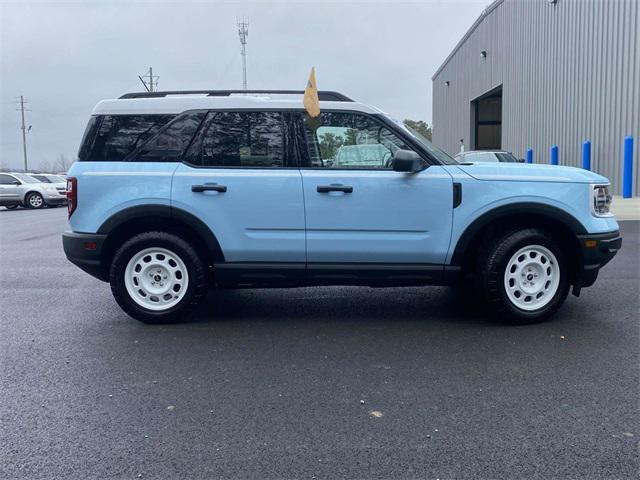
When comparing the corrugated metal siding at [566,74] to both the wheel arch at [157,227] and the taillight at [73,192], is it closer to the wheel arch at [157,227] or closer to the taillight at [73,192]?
the wheel arch at [157,227]

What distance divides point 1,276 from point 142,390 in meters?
5.19

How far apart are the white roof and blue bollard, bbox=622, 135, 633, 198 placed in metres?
12.9

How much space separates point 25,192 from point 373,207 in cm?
2495

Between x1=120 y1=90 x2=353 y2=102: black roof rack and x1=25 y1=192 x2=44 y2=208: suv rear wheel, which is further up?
x1=120 y1=90 x2=353 y2=102: black roof rack

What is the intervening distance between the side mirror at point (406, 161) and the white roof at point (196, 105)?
588mm

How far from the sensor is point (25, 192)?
2608 cm

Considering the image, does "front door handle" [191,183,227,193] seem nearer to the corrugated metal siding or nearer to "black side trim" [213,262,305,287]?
"black side trim" [213,262,305,287]

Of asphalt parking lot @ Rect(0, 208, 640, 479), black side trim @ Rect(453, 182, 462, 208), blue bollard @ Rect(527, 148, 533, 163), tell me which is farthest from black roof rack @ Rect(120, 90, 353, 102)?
blue bollard @ Rect(527, 148, 533, 163)

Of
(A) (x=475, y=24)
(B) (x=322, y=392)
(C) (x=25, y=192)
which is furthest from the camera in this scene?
(A) (x=475, y=24)

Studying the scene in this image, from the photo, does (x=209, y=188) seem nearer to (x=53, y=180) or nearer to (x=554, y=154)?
(x=554, y=154)

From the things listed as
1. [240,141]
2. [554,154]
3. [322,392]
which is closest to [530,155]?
[554,154]

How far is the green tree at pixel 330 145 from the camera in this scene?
5.18 meters

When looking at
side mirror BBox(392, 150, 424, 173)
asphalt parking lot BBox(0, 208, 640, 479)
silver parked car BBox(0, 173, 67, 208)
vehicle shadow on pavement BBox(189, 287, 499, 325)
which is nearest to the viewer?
asphalt parking lot BBox(0, 208, 640, 479)

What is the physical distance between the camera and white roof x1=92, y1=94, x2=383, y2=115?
5.25 meters
